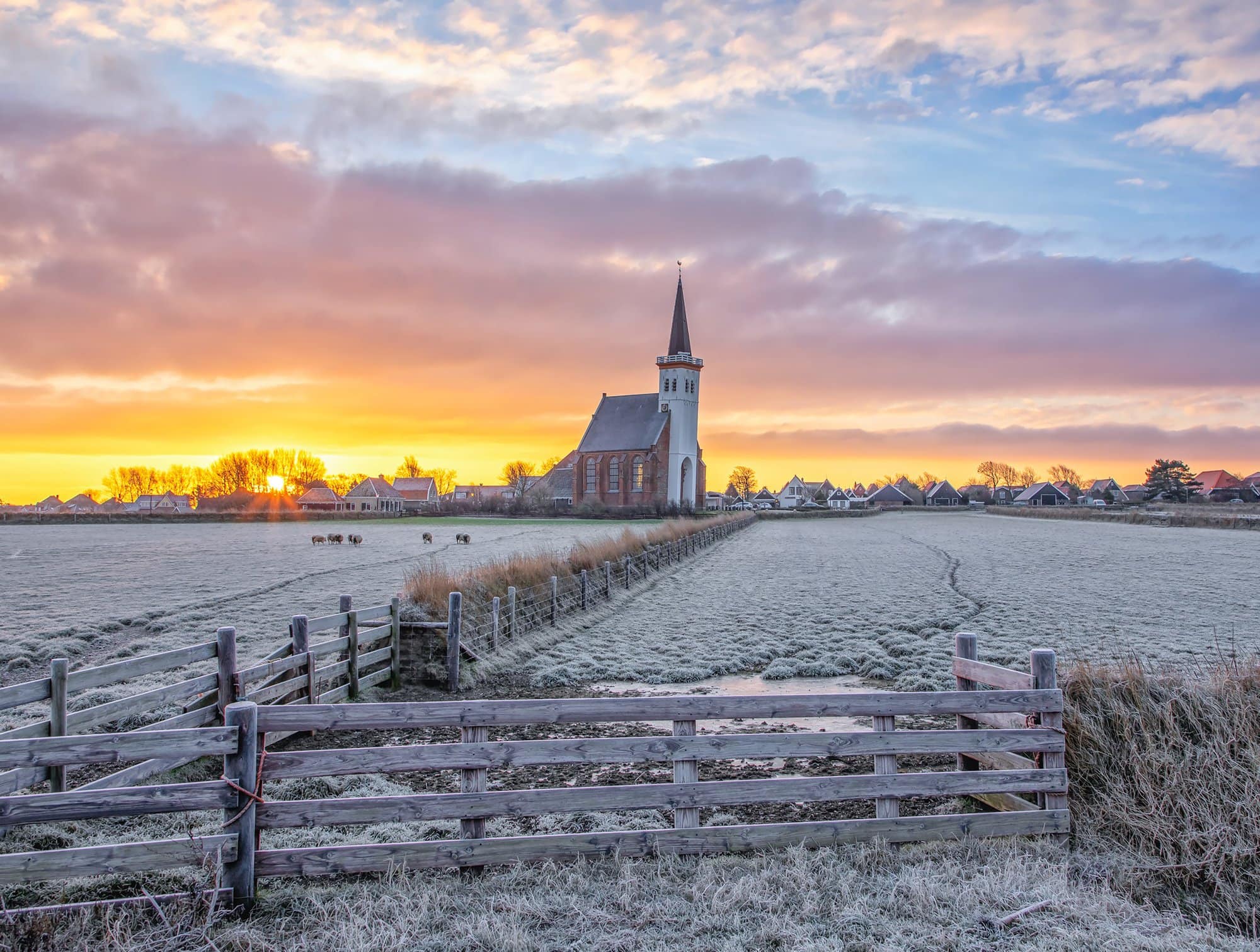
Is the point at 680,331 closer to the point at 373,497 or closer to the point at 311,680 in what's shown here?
the point at 373,497

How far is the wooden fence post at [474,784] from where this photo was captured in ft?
17.9

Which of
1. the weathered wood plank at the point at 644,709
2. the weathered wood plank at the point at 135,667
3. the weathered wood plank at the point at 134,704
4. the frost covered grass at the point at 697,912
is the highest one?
the weathered wood plank at the point at 644,709

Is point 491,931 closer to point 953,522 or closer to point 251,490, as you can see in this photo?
point 953,522

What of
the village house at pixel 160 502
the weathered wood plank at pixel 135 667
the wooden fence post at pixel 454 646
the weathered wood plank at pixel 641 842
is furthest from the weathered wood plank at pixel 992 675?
the village house at pixel 160 502

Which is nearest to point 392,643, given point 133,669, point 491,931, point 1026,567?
point 133,669

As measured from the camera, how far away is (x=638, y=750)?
5.61 metres

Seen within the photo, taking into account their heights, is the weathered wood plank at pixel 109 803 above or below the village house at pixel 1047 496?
below

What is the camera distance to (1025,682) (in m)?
6.30

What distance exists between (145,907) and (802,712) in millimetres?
4523

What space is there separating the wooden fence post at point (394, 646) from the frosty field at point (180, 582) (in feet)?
11.6

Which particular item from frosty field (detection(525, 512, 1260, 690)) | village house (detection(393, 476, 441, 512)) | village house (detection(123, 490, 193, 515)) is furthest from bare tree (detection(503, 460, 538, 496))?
frosty field (detection(525, 512, 1260, 690))

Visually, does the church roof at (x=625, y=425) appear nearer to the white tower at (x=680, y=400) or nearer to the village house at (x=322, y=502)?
the white tower at (x=680, y=400)

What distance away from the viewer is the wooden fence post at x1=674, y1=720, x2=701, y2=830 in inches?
223

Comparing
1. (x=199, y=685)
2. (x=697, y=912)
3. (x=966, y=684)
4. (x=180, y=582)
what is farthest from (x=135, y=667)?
(x=180, y=582)
